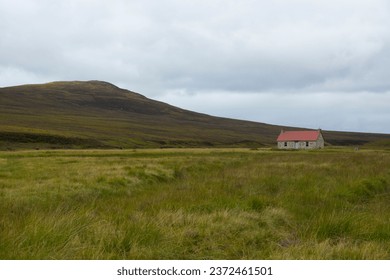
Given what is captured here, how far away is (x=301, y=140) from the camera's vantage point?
11031 cm

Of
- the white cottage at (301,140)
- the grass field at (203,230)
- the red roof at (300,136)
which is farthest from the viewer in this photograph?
the red roof at (300,136)

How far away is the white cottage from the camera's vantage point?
10919 centimetres

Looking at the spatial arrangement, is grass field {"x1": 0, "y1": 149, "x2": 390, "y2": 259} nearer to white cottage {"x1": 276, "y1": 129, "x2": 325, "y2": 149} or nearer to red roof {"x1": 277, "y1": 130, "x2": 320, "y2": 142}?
white cottage {"x1": 276, "y1": 129, "x2": 325, "y2": 149}

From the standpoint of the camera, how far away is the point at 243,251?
621 cm

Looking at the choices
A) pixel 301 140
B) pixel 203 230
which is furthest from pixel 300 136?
pixel 203 230

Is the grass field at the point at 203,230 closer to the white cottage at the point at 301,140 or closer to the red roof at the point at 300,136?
the white cottage at the point at 301,140

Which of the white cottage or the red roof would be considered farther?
the red roof

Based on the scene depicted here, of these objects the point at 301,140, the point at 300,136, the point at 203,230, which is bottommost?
the point at 203,230

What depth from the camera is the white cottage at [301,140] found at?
109 m

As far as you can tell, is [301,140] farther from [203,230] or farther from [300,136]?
[203,230]

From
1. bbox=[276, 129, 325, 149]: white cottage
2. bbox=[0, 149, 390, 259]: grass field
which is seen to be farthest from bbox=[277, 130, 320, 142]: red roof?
bbox=[0, 149, 390, 259]: grass field

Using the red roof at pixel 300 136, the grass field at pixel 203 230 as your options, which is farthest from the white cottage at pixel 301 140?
the grass field at pixel 203 230

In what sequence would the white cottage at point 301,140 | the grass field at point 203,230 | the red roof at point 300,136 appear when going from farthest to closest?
the red roof at point 300,136 → the white cottage at point 301,140 → the grass field at point 203,230

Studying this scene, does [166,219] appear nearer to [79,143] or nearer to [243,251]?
[243,251]
